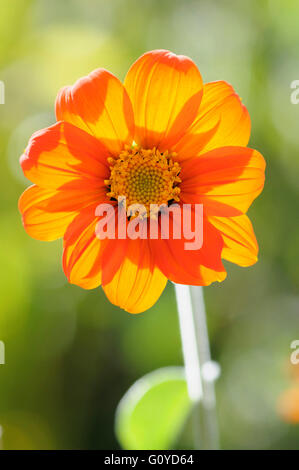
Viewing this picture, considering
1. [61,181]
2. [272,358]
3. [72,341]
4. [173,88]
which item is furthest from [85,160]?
[272,358]

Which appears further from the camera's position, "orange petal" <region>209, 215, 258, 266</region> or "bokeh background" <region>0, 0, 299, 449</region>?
"bokeh background" <region>0, 0, 299, 449</region>

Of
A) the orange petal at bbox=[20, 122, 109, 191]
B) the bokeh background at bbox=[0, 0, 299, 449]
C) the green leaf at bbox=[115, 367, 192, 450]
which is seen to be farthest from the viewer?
the bokeh background at bbox=[0, 0, 299, 449]

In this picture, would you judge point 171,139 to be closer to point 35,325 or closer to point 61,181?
point 61,181

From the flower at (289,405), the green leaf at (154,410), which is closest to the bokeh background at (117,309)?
the flower at (289,405)

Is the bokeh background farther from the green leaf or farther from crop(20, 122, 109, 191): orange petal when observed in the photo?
crop(20, 122, 109, 191): orange petal

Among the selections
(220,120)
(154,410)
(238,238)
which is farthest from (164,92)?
(154,410)

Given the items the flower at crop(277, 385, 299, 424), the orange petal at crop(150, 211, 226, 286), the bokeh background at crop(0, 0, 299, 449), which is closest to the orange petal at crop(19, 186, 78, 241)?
the orange petal at crop(150, 211, 226, 286)
